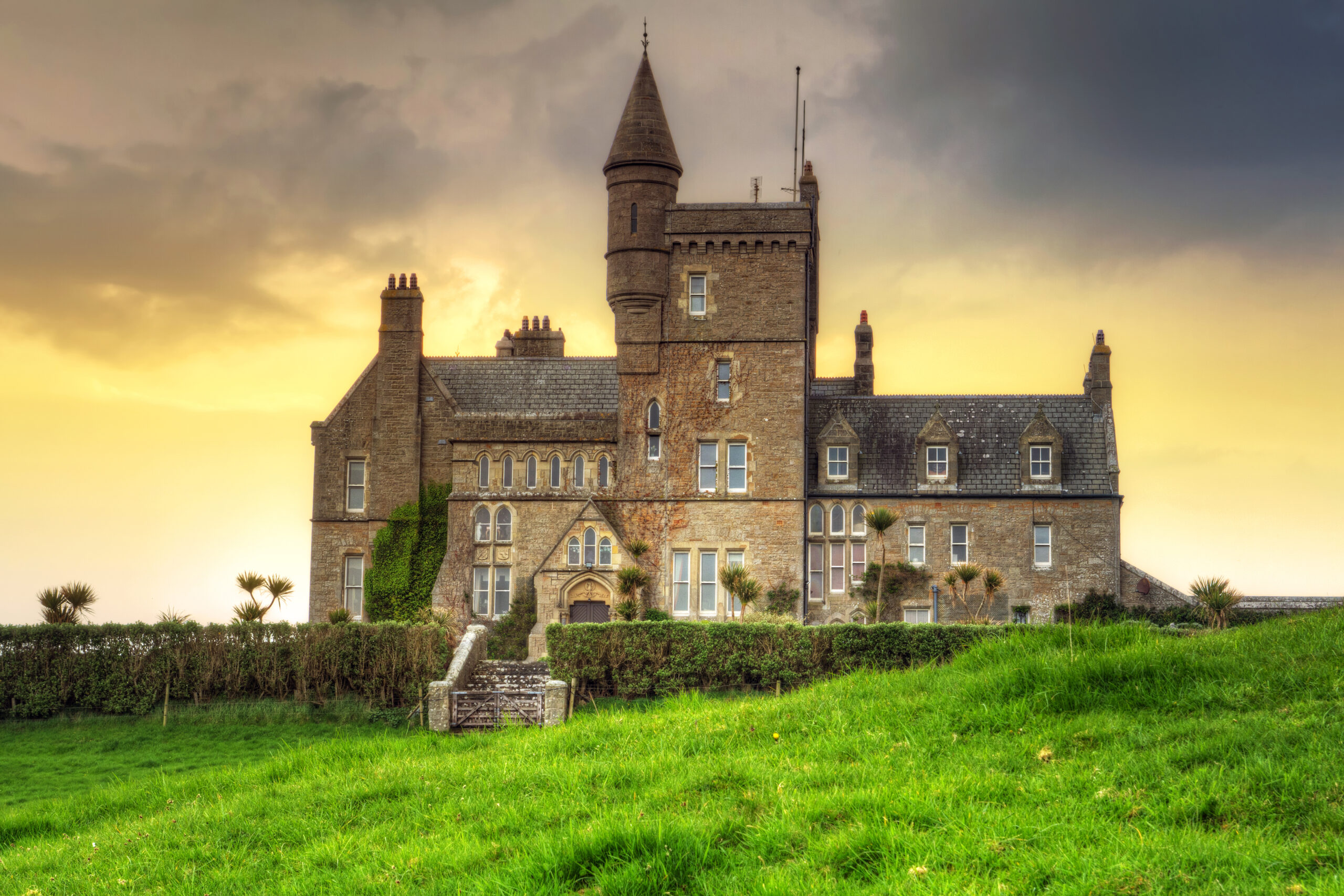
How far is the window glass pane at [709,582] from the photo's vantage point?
137 feet

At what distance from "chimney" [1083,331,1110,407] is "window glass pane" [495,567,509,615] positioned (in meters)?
23.3

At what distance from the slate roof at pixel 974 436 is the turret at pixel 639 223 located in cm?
751

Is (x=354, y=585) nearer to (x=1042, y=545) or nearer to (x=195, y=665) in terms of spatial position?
(x=195, y=665)

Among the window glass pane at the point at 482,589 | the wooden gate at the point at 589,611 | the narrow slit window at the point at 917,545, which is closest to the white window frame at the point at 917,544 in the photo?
the narrow slit window at the point at 917,545

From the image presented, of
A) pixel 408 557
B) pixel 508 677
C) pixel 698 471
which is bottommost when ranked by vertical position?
pixel 508 677

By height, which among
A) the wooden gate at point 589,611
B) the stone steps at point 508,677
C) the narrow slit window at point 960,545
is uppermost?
the narrow slit window at point 960,545

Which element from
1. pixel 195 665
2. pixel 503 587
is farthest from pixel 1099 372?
pixel 195 665

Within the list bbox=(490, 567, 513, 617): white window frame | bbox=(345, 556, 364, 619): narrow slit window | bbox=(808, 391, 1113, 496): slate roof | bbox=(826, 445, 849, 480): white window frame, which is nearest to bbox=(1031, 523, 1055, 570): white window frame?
bbox=(808, 391, 1113, 496): slate roof

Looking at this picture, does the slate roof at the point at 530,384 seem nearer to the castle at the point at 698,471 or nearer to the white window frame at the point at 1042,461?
the castle at the point at 698,471

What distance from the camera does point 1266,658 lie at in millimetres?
12523

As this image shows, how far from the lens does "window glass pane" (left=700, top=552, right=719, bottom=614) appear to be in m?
41.7

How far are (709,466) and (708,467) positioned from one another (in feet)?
0.18

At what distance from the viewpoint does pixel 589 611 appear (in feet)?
135

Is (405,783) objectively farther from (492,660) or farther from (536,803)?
(492,660)
